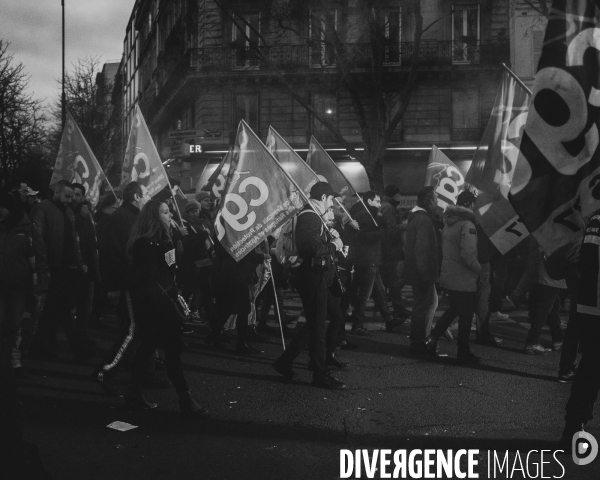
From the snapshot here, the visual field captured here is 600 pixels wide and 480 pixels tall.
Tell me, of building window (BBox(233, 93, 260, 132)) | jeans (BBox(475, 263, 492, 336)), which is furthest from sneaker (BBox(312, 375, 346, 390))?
building window (BBox(233, 93, 260, 132))

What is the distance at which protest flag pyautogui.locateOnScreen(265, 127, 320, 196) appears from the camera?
33.6ft

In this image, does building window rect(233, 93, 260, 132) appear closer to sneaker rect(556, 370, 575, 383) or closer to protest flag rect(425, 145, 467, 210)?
protest flag rect(425, 145, 467, 210)

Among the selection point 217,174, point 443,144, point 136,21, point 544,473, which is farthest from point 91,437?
point 136,21

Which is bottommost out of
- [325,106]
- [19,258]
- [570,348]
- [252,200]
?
[570,348]

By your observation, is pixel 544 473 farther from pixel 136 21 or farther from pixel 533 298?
pixel 136 21

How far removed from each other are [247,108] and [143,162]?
24362mm

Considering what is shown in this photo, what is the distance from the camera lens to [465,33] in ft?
112

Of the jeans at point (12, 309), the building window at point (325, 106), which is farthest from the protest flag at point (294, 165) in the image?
the building window at point (325, 106)

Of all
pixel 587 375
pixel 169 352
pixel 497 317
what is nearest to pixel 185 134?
pixel 497 317

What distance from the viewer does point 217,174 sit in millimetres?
12406

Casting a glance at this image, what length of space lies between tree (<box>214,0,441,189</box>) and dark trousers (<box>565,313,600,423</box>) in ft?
60.9

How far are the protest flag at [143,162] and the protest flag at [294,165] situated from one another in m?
1.59

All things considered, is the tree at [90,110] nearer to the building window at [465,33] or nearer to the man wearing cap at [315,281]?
the building window at [465,33]

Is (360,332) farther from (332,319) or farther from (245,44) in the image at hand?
(245,44)
